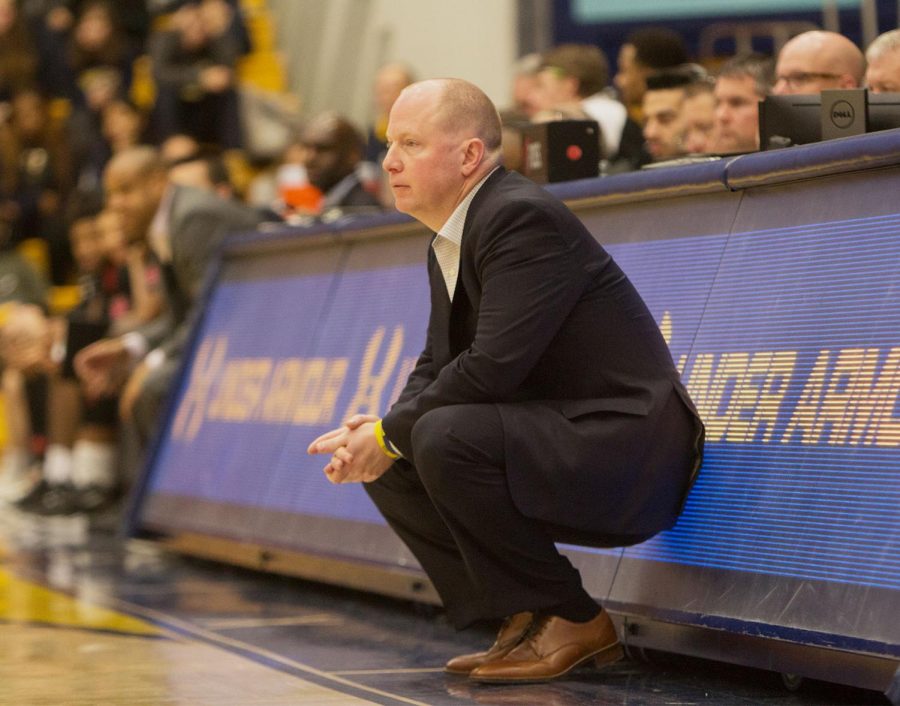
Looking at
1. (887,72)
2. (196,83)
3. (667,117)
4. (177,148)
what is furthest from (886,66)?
(196,83)

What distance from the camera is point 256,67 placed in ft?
47.4

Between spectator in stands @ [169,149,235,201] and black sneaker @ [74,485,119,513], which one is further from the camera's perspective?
black sneaker @ [74,485,119,513]

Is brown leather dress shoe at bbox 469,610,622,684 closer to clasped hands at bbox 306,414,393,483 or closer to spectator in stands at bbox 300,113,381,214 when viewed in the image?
clasped hands at bbox 306,414,393,483

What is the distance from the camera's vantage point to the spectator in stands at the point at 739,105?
19.0ft

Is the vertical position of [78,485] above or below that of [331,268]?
below

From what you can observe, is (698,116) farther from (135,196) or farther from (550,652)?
(135,196)

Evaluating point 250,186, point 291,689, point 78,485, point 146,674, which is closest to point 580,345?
point 291,689

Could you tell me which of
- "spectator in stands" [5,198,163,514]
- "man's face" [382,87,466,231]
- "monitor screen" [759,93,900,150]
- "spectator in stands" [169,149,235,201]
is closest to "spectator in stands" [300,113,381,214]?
"spectator in stands" [169,149,235,201]

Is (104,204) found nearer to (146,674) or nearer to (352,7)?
(352,7)

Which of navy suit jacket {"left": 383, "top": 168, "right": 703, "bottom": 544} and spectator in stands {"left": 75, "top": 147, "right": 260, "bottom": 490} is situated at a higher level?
navy suit jacket {"left": 383, "top": 168, "right": 703, "bottom": 544}

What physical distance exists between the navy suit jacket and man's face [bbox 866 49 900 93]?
63.6 inches

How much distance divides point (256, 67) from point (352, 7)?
3.68 feet

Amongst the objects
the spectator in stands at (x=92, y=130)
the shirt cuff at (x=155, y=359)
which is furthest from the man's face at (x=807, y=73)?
the spectator in stands at (x=92, y=130)

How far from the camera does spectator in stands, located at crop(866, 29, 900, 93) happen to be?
17.0 feet
